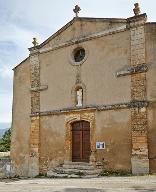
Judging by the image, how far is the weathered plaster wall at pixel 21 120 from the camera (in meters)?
18.7

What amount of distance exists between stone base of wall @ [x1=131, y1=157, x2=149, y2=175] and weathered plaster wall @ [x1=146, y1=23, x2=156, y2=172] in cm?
21

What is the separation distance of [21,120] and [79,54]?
16.8ft

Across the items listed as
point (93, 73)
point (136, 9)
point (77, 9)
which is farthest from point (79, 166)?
point (77, 9)

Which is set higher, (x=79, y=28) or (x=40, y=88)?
(x=79, y=28)

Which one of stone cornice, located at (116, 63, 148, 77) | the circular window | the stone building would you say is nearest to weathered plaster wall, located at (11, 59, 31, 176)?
the stone building

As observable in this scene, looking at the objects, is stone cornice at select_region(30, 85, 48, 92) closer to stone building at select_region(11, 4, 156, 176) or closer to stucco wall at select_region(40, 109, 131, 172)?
stone building at select_region(11, 4, 156, 176)

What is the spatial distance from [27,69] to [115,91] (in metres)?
6.13

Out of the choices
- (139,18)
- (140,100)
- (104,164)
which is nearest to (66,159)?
(104,164)

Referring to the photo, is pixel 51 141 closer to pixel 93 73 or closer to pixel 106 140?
pixel 106 140

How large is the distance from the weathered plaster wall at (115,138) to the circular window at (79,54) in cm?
324

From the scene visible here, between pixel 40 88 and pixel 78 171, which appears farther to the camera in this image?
pixel 40 88

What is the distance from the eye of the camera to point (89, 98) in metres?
16.4

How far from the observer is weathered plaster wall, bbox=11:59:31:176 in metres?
18.7

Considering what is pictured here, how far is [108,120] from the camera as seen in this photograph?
15.6 metres
